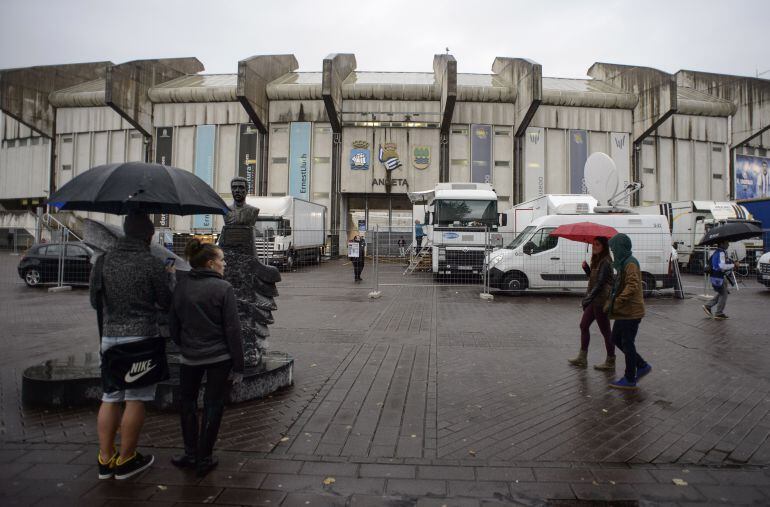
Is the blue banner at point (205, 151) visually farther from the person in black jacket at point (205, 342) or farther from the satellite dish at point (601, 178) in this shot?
the person in black jacket at point (205, 342)

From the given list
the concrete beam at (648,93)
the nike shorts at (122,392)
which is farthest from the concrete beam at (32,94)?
the concrete beam at (648,93)

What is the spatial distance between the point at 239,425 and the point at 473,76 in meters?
35.3

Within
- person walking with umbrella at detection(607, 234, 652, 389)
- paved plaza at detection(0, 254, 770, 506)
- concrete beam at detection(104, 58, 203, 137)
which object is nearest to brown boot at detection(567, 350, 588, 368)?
paved plaza at detection(0, 254, 770, 506)

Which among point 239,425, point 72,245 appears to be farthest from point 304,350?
point 72,245

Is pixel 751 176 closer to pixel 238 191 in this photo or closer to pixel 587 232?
pixel 587 232

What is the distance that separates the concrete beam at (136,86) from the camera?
28.4 m

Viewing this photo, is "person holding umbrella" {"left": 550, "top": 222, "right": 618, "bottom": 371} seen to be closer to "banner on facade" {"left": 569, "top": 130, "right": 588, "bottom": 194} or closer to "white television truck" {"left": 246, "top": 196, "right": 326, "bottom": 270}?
"white television truck" {"left": 246, "top": 196, "right": 326, "bottom": 270}

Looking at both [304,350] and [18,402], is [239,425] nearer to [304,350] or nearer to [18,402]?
[18,402]

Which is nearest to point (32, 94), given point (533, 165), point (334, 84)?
point (334, 84)

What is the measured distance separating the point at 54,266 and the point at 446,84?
21.7 m

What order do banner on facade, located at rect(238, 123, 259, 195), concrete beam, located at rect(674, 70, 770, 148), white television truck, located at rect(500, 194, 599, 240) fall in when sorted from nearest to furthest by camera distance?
white television truck, located at rect(500, 194, 599, 240)
banner on facade, located at rect(238, 123, 259, 195)
concrete beam, located at rect(674, 70, 770, 148)

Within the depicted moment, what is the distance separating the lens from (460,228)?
14.8 metres

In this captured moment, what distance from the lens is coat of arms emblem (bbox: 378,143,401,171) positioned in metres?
30.1

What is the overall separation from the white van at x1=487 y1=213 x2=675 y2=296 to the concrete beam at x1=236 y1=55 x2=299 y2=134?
21.2 m
